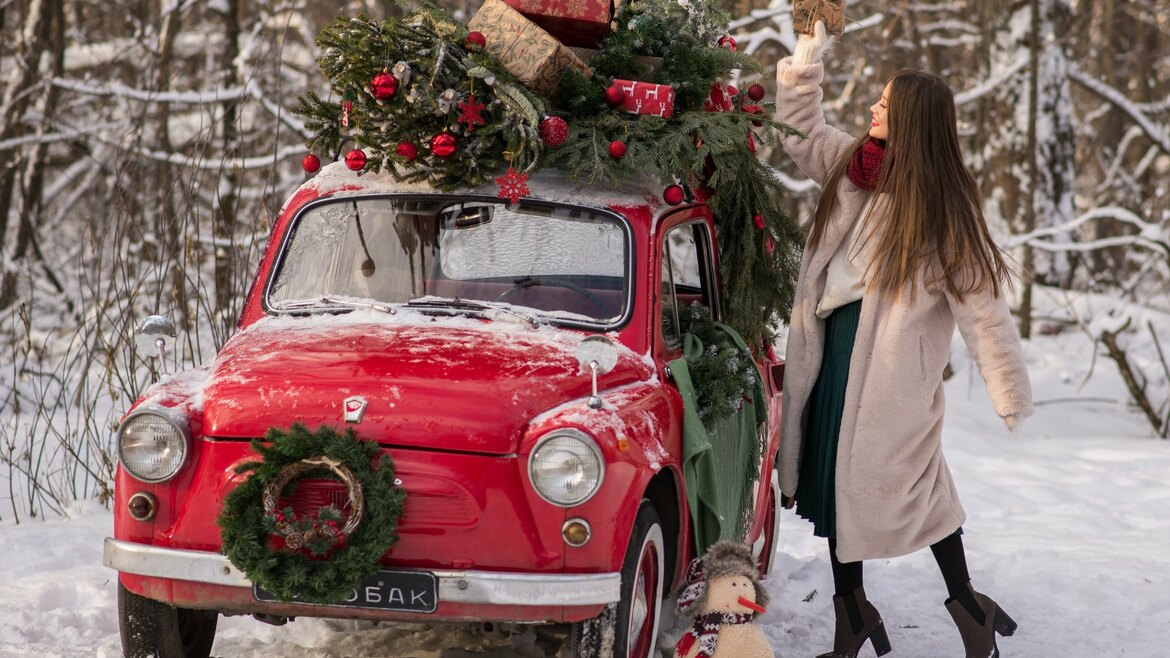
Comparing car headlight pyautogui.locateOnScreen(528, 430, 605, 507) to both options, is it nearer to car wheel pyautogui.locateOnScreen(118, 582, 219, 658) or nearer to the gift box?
car wheel pyautogui.locateOnScreen(118, 582, 219, 658)

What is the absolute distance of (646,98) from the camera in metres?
4.60

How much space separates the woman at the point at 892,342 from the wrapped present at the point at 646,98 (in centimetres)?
50

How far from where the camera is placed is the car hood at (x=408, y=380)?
11.5ft

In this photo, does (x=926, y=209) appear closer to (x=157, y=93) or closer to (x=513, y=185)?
(x=513, y=185)

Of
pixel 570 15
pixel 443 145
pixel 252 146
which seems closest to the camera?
pixel 443 145

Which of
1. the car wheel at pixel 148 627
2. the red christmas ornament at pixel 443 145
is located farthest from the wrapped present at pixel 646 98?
the car wheel at pixel 148 627

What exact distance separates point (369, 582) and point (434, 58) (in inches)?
77.0

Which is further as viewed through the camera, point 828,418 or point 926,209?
point 828,418

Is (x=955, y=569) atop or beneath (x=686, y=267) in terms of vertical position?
beneath

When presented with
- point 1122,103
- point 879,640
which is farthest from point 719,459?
point 1122,103

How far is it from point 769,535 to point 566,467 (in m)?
2.54

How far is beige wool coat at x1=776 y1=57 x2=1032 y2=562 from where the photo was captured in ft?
14.0

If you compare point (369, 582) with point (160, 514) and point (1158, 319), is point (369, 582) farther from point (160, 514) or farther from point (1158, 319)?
point (1158, 319)

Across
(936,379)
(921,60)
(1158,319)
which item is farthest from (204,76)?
(936,379)
